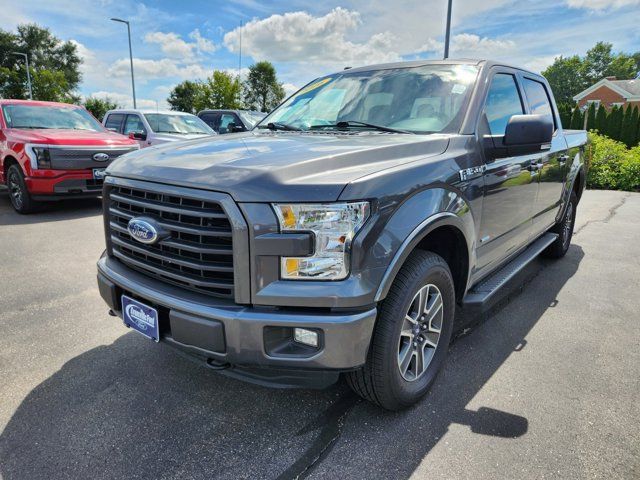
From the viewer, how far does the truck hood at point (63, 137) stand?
6.91 metres

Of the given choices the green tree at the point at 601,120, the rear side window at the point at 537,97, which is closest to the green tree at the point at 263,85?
the green tree at the point at 601,120

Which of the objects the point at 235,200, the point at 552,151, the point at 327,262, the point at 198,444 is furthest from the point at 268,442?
the point at 552,151

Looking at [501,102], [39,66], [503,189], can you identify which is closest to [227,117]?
[501,102]

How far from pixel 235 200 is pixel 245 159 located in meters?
0.31

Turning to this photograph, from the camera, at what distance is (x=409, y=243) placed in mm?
2057

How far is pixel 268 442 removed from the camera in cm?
218

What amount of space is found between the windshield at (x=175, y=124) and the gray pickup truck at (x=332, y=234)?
798cm

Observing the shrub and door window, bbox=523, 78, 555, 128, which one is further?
the shrub

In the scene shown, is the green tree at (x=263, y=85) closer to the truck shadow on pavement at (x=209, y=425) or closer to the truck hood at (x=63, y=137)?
the truck hood at (x=63, y=137)

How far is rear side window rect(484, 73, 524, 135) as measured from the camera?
9.95 feet

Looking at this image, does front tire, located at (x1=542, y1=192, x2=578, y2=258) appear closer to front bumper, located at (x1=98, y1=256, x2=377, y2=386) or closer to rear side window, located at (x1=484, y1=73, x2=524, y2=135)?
rear side window, located at (x1=484, y1=73, x2=524, y2=135)

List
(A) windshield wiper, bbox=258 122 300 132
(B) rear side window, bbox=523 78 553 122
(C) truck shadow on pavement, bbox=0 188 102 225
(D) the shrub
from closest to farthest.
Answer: (A) windshield wiper, bbox=258 122 300 132 < (B) rear side window, bbox=523 78 553 122 < (C) truck shadow on pavement, bbox=0 188 102 225 < (D) the shrub

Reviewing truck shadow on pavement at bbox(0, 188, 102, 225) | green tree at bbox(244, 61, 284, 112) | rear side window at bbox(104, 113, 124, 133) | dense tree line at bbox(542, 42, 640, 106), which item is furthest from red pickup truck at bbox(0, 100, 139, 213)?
dense tree line at bbox(542, 42, 640, 106)

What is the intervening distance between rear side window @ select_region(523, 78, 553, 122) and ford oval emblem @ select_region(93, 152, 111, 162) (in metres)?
6.22
